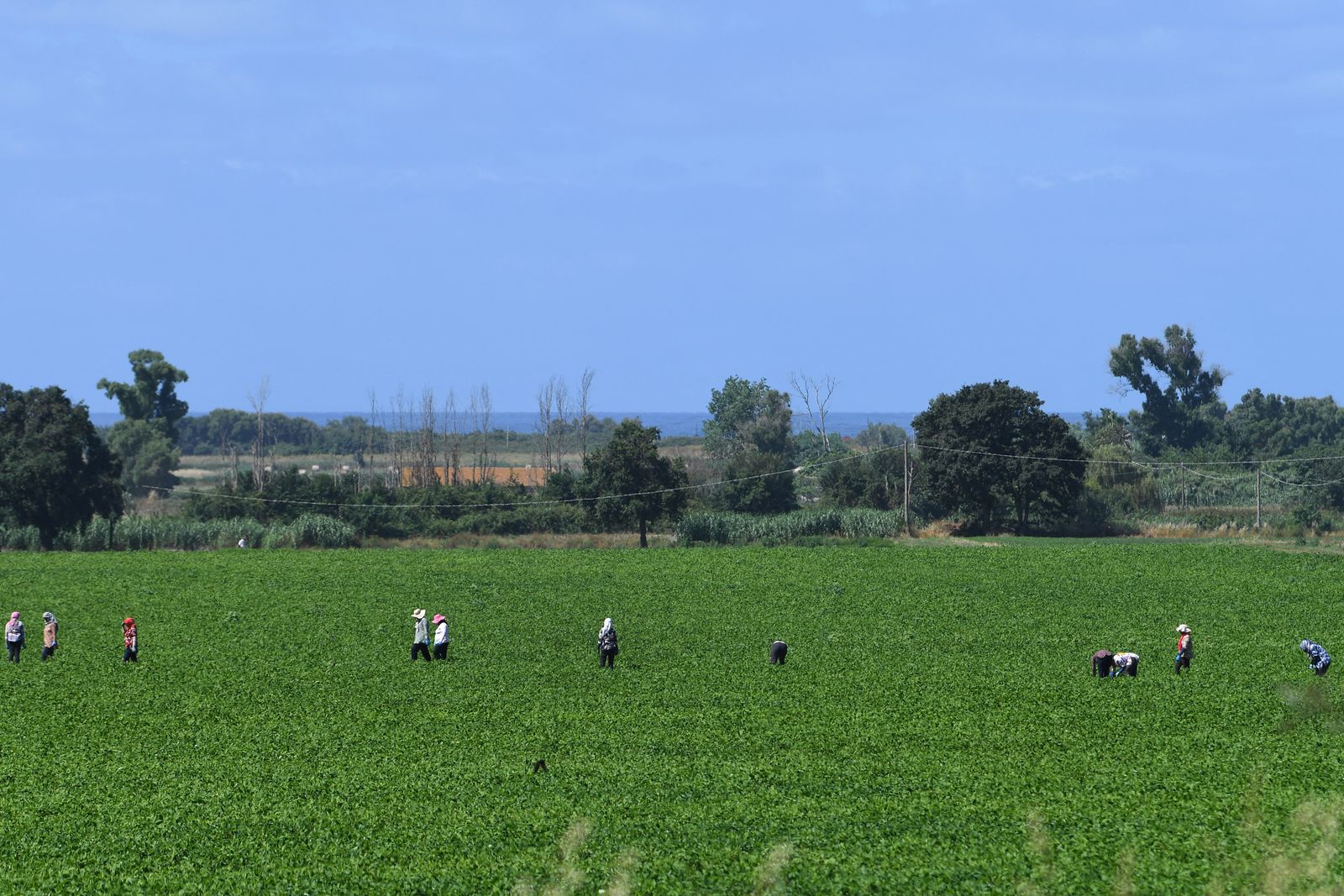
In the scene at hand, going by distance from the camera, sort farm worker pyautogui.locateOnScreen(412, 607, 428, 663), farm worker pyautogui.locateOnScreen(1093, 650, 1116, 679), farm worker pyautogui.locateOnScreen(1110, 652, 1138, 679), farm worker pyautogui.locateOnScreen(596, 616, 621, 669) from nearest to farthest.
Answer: farm worker pyautogui.locateOnScreen(1110, 652, 1138, 679) < farm worker pyautogui.locateOnScreen(1093, 650, 1116, 679) < farm worker pyautogui.locateOnScreen(596, 616, 621, 669) < farm worker pyautogui.locateOnScreen(412, 607, 428, 663)

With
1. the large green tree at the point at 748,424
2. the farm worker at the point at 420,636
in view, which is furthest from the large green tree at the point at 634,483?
the farm worker at the point at 420,636

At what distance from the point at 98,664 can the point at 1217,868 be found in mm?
30275

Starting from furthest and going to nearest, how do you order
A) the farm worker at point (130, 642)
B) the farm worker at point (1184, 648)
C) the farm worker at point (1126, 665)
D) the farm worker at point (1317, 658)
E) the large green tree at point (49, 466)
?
the large green tree at point (49, 466)
the farm worker at point (130, 642)
the farm worker at point (1184, 648)
the farm worker at point (1126, 665)
the farm worker at point (1317, 658)

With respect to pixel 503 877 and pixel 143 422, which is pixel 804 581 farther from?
pixel 143 422

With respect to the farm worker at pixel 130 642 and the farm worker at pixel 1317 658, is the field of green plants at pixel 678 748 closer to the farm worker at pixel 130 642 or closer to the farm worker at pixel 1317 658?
the farm worker at pixel 1317 658

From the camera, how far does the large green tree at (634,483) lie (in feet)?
287

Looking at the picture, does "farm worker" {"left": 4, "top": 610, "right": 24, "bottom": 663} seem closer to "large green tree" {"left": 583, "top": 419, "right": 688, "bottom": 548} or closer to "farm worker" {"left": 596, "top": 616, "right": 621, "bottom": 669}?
"farm worker" {"left": 596, "top": 616, "right": 621, "bottom": 669}

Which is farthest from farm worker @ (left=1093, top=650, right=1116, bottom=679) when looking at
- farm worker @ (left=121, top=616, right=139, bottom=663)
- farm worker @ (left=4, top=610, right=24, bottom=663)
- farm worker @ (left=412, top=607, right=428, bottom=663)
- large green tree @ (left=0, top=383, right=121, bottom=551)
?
large green tree @ (left=0, top=383, right=121, bottom=551)

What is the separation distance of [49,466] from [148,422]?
223 feet

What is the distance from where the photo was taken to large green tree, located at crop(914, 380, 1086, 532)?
88125mm

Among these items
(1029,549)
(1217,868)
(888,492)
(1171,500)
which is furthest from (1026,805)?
(1171,500)

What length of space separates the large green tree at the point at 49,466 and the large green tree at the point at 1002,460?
51.6 metres

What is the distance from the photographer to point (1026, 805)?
2255 centimetres

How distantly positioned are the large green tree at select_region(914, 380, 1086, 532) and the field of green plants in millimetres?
33559
